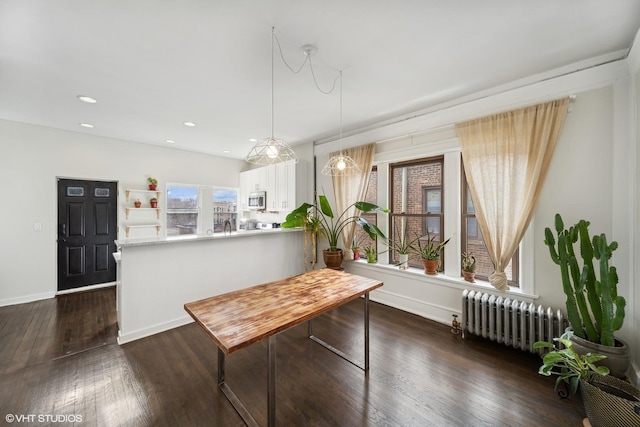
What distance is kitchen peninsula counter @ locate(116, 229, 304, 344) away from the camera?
276 cm

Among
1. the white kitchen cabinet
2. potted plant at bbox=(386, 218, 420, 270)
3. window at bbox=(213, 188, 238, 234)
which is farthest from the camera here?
window at bbox=(213, 188, 238, 234)

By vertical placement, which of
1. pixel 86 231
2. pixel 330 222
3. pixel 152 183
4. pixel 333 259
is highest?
pixel 152 183

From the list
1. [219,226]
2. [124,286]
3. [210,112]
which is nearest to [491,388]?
[124,286]

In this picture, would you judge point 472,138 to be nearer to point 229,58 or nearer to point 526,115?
point 526,115

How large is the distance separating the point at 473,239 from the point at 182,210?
224 inches

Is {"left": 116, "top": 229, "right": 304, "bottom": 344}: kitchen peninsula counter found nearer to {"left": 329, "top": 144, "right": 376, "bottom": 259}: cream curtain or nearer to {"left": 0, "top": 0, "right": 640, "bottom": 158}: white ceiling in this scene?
{"left": 329, "top": 144, "right": 376, "bottom": 259}: cream curtain

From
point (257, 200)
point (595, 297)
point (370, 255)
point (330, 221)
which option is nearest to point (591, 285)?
point (595, 297)

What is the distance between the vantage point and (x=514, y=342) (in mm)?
2428

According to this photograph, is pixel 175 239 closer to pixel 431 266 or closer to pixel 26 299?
pixel 26 299

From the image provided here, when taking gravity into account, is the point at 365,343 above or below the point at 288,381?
above

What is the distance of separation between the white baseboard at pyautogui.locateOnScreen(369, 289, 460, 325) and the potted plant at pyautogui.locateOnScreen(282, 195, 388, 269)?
843 mm

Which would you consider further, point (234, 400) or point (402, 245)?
point (402, 245)

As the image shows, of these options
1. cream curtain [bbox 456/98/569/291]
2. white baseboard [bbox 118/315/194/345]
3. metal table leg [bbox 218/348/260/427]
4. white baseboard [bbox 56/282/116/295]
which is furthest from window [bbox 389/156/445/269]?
white baseboard [bbox 56/282/116/295]

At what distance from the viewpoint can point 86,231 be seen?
4465 millimetres
